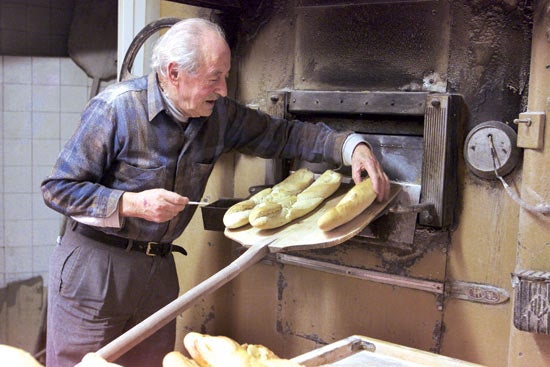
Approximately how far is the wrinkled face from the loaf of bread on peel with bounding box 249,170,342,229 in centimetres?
39

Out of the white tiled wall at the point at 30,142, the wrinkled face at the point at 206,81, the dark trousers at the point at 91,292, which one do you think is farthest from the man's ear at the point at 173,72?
the white tiled wall at the point at 30,142

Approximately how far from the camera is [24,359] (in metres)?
1.14

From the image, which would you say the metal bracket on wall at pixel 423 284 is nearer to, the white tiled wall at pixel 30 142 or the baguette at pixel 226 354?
the baguette at pixel 226 354

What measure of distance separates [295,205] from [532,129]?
0.76 m

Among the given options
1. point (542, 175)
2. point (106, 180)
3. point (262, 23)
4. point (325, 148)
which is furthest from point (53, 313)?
point (542, 175)

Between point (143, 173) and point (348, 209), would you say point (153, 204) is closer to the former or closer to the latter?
point (143, 173)

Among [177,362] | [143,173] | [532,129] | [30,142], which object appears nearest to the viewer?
[177,362]

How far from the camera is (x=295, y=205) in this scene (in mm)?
2150

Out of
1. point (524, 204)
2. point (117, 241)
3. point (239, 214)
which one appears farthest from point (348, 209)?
point (117, 241)

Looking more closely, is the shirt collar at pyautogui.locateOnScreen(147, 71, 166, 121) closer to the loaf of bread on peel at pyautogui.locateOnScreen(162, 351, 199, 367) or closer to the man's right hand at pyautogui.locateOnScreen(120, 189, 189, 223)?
the man's right hand at pyautogui.locateOnScreen(120, 189, 189, 223)

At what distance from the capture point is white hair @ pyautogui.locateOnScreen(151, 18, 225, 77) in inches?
81.4

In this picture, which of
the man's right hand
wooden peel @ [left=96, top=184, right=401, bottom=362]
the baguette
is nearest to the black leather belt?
the man's right hand

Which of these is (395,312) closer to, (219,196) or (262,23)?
(219,196)

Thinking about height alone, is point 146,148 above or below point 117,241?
above
